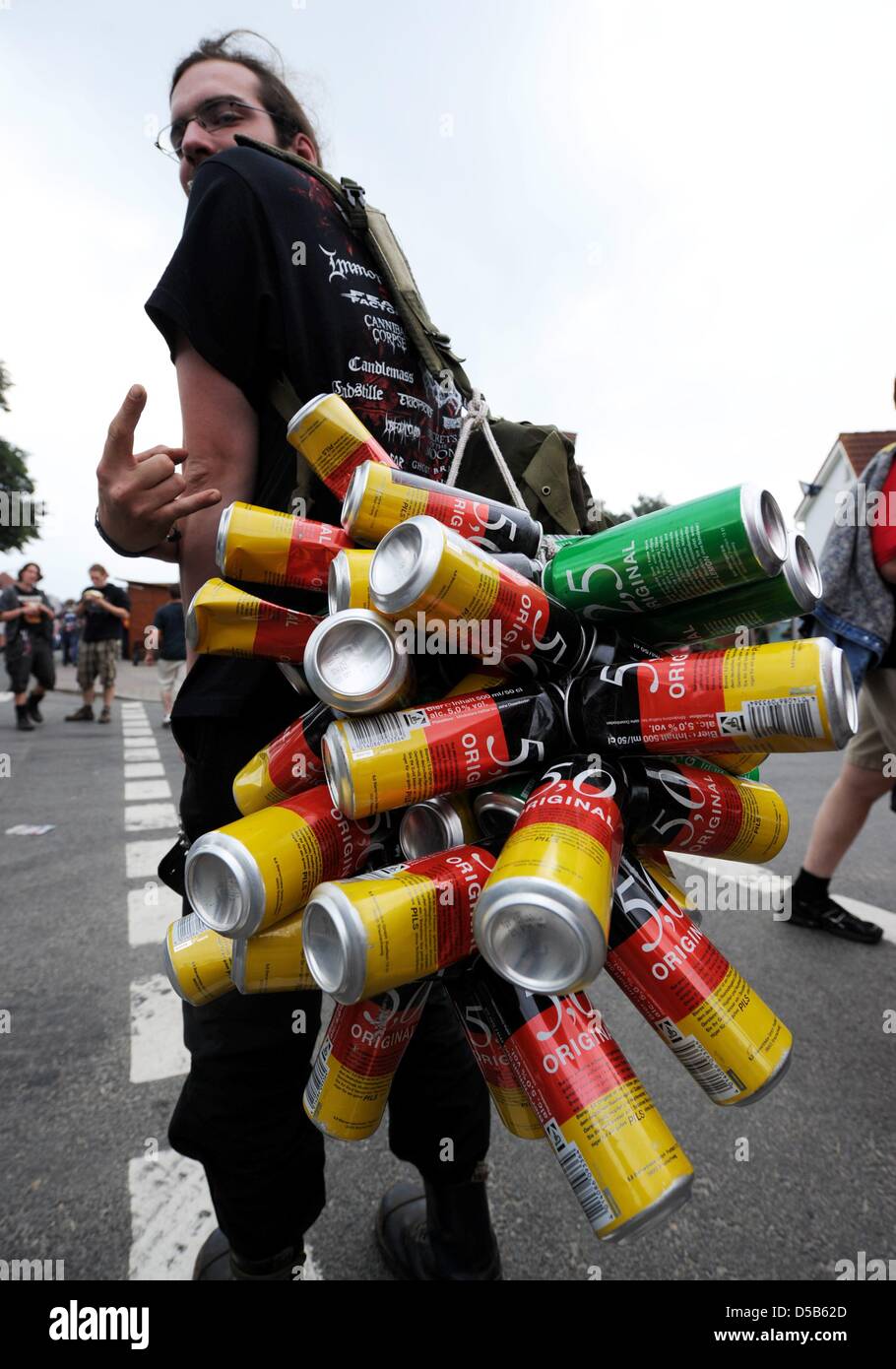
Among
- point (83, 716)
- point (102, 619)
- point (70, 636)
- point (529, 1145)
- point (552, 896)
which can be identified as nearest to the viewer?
point (552, 896)

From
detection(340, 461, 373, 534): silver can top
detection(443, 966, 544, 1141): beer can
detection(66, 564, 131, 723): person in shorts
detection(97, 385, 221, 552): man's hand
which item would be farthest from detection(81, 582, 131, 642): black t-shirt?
detection(443, 966, 544, 1141): beer can

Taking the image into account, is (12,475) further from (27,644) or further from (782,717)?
(782,717)

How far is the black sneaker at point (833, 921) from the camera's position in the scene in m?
2.61

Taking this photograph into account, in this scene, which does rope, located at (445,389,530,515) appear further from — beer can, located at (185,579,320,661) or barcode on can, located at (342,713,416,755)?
barcode on can, located at (342,713,416,755)

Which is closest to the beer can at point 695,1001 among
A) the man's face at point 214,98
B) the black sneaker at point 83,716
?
the man's face at point 214,98

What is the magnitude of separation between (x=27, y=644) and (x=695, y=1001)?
7863mm

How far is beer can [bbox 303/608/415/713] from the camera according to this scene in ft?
2.25

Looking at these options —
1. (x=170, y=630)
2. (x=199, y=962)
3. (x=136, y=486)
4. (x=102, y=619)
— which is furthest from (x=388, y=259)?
(x=102, y=619)

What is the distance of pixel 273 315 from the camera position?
0.98 metres

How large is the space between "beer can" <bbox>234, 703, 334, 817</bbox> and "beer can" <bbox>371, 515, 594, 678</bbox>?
18cm

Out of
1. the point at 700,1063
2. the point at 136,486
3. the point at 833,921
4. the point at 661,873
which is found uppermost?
the point at 136,486

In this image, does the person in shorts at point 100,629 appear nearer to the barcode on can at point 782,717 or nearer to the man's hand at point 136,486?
the man's hand at point 136,486

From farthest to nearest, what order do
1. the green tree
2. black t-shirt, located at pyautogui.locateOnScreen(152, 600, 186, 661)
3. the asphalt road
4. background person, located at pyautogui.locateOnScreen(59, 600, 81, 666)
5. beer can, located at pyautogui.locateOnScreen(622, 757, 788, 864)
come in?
1. the green tree
2. background person, located at pyautogui.locateOnScreen(59, 600, 81, 666)
3. black t-shirt, located at pyautogui.locateOnScreen(152, 600, 186, 661)
4. the asphalt road
5. beer can, located at pyautogui.locateOnScreen(622, 757, 788, 864)

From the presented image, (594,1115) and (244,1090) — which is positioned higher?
(594,1115)
